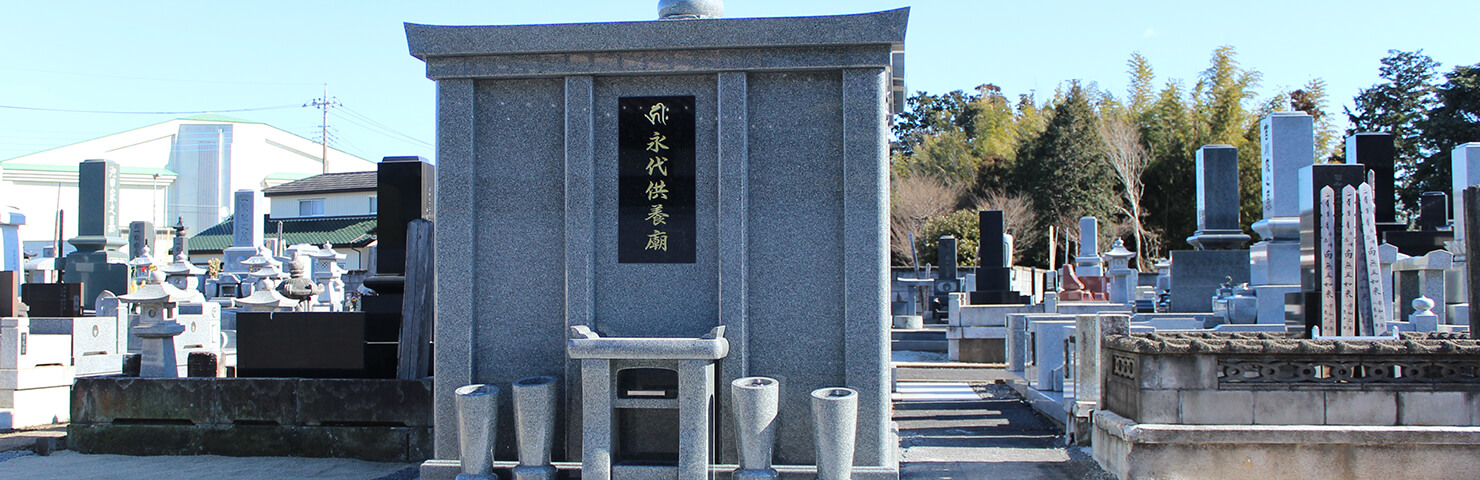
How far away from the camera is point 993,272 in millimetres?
21500

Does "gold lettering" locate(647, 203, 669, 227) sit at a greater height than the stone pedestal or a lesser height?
greater

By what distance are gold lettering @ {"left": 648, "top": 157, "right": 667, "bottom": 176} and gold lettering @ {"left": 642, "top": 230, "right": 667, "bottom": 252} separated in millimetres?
364

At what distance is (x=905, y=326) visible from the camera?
820 inches

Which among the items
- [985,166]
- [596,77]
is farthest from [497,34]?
[985,166]

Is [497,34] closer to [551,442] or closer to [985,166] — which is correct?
[551,442]

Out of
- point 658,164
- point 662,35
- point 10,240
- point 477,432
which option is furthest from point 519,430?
point 10,240

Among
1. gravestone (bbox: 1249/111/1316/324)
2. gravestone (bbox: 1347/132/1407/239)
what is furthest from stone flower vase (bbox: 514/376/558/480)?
gravestone (bbox: 1347/132/1407/239)

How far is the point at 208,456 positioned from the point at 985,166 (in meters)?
38.8

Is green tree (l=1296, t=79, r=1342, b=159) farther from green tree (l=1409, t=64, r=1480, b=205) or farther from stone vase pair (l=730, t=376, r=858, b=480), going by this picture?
stone vase pair (l=730, t=376, r=858, b=480)

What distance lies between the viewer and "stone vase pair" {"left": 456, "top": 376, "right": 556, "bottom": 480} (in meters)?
5.43

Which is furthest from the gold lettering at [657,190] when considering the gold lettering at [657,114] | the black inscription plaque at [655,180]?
the gold lettering at [657,114]

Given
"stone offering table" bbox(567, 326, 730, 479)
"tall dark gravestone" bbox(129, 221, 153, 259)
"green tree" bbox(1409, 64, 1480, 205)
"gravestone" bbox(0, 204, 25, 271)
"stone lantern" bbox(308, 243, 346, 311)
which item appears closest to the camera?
"stone offering table" bbox(567, 326, 730, 479)

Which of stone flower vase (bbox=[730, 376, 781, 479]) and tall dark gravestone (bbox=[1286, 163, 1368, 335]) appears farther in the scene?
tall dark gravestone (bbox=[1286, 163, 1368, 335])

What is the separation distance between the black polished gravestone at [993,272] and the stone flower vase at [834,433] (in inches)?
612
